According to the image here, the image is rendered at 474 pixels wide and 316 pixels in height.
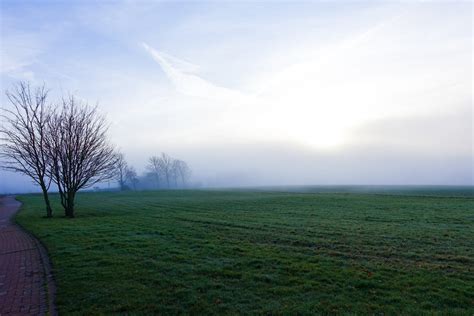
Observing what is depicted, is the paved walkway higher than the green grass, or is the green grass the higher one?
the green grass

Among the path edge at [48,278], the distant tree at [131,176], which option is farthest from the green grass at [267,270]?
the distant tree at [131,176]

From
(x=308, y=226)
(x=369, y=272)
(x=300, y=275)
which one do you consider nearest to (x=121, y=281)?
(x=300, y=275)

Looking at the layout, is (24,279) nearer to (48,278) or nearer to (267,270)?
(48,278)

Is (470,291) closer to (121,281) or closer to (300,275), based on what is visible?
(300,275)

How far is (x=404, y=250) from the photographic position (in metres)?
9.65

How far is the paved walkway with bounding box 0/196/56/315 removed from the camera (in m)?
5.91

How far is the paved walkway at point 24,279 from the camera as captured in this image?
5.91 metres

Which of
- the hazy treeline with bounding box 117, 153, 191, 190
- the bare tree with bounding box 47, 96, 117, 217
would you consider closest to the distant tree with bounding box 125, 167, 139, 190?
the hazy treeline with bounding box 117, 153, 191, 190

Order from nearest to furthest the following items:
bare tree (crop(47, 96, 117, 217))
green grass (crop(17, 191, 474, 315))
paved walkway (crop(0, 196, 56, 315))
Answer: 1. green grass (crop(17, 191, 474, 315))
2. paved walkway (crop(0, 196, 56, 315))
3. bare tree (crop(47, 96, 117, 217))

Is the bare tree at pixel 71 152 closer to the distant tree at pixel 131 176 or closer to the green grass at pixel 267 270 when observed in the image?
the green grass at pixel 267 270

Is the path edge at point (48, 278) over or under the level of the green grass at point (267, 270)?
under

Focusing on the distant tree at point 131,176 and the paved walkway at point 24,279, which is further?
the distant tree at point 131,176

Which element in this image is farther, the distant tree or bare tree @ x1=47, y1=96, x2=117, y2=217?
the distant tree

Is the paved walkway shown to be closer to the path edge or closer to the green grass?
the path edge
